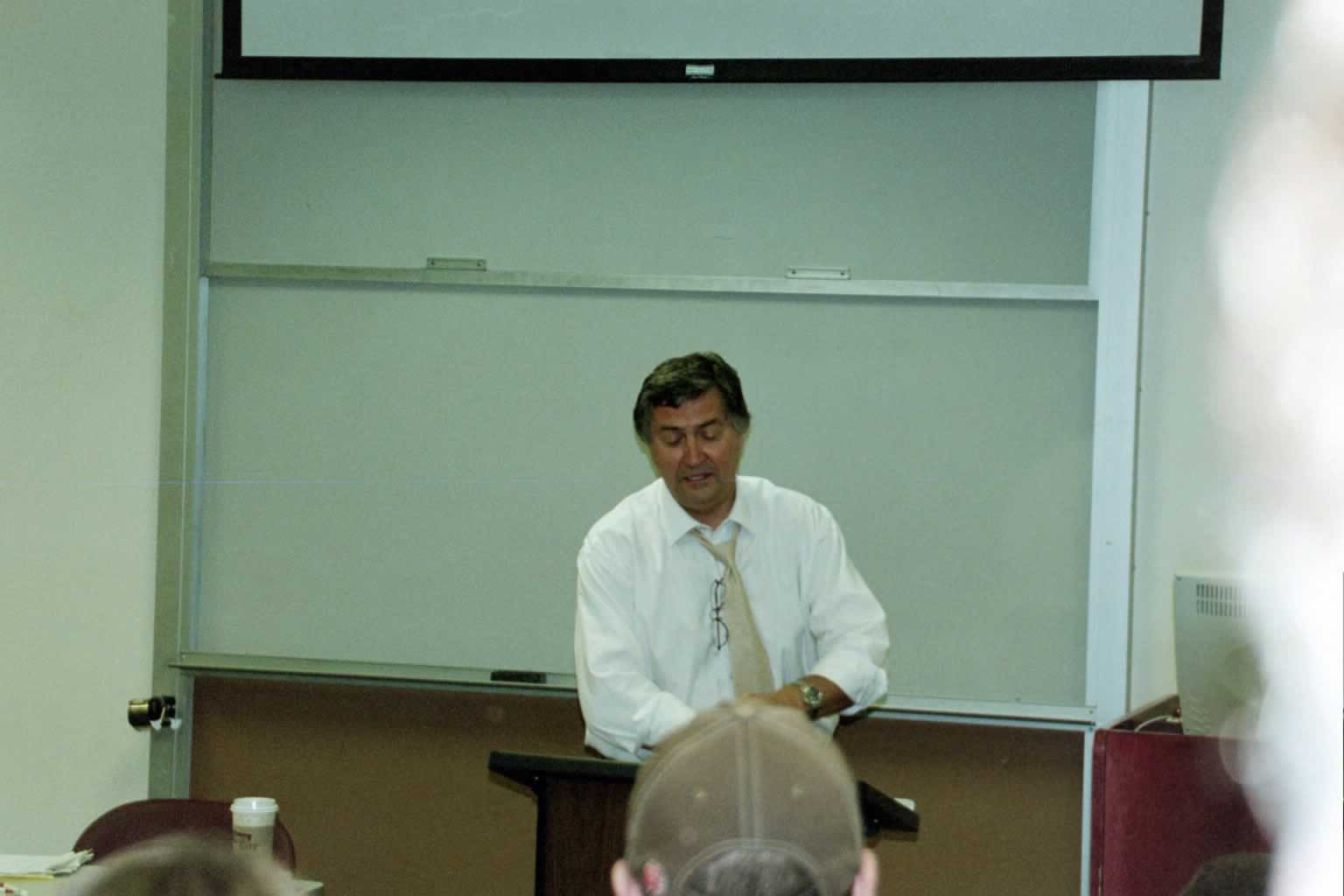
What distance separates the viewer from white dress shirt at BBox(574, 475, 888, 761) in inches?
116

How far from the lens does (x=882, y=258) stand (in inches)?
137

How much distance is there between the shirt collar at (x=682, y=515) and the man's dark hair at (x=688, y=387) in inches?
5.5

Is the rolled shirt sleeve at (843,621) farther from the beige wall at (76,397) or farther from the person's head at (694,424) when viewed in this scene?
the beige wall at (76,397)

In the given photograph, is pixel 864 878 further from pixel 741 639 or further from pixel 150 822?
pixel 150 822

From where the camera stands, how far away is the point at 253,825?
2.17 m

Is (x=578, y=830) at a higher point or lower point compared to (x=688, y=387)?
lower

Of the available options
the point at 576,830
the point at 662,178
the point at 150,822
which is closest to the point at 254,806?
the point at 576,830

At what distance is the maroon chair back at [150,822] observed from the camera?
2701 mm

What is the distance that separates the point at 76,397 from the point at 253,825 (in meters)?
2.06

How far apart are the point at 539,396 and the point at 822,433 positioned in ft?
2.39

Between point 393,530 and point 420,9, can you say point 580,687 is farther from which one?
point 420,9

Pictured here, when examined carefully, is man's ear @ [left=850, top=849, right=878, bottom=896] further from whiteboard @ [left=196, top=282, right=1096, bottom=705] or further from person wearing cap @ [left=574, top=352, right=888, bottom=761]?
whiteboard @ [left=196, top=282, right=1096, bottom=705]

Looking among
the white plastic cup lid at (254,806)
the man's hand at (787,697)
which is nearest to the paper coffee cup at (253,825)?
the white plastic cup lid at (254,806)

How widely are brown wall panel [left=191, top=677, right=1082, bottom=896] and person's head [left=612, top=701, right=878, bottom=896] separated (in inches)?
107
